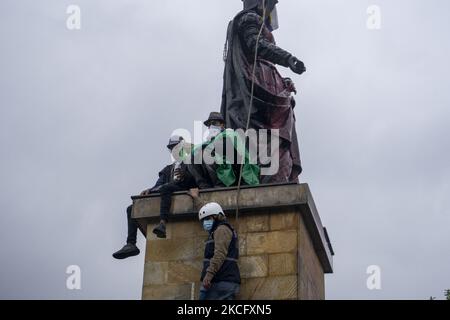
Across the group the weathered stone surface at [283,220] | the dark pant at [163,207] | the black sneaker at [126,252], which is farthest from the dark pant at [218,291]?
the black sneaker at [126,252]

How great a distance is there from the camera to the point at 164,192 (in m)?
13.2

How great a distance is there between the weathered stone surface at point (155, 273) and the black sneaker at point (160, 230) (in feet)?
1.34

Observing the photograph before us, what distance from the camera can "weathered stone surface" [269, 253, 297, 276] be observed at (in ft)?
39.7

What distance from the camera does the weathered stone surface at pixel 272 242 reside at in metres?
12.3

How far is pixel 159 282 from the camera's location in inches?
497

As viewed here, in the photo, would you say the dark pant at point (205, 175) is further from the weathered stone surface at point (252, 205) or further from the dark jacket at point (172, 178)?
the weathered stone surface at point (252, 205)

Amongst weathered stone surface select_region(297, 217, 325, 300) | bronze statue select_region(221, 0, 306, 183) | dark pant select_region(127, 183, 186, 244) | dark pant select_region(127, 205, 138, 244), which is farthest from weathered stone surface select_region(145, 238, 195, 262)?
bronze statue select_region(221, 0, 306, 183)

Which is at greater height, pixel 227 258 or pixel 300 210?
pixel 300 210

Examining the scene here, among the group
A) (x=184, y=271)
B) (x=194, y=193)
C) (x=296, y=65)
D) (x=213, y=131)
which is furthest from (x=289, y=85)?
(x=184, y=271)

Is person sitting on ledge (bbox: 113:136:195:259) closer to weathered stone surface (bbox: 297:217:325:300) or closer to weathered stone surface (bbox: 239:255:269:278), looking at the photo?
weathered stone surface (bbox: 239:255:269:278)

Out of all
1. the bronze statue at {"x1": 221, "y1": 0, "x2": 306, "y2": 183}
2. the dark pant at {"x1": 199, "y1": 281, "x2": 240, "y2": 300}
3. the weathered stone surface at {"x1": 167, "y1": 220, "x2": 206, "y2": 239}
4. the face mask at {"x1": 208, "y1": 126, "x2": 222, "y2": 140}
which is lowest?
the dark pant at {"x1": 199, "y1": 281, "x2": 240, "y2": 300}
